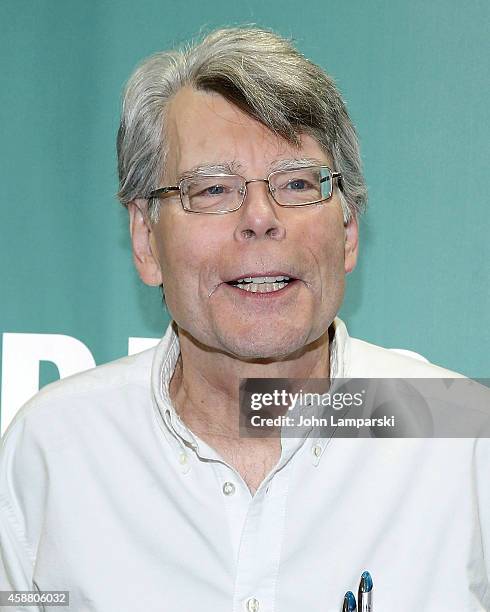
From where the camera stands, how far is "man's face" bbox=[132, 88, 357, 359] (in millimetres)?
1305

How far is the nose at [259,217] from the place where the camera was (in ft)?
4.25

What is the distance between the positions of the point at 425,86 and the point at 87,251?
0.70 metres

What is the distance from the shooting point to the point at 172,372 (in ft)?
5.16

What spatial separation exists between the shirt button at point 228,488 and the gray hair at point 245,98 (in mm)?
435

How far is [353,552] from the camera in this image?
1.34m

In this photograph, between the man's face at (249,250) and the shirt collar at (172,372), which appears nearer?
the man's face at (249,250)

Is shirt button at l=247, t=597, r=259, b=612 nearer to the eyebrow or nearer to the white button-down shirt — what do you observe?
the white button-down shirt

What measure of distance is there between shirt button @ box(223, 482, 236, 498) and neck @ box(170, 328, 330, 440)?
0.37 feet

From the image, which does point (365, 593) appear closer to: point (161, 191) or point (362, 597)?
point (362, 597)

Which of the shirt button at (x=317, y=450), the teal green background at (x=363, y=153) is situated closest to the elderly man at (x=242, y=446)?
the shirt button at (x=317, y=450)

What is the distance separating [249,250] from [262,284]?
0.06 meters

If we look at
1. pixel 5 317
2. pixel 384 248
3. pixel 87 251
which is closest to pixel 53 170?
pixel 87 251

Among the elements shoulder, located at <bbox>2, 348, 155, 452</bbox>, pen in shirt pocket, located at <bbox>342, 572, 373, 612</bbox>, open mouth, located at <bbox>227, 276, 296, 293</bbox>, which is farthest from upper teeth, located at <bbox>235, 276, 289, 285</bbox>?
pen in shirt pocket, located at <bbox>342, 572, 373, 612</bbox>

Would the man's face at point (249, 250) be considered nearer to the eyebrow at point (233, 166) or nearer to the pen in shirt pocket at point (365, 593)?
the eyebrow at point (233, 166)
